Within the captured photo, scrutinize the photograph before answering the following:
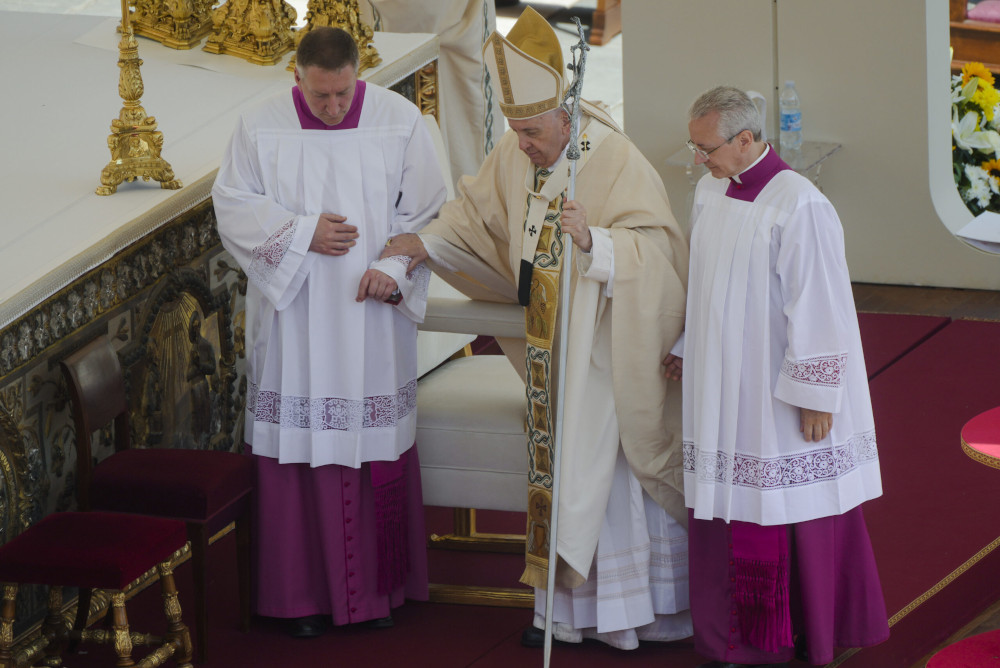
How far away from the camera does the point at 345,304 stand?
174 inches

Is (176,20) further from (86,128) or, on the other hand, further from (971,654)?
(971,654)

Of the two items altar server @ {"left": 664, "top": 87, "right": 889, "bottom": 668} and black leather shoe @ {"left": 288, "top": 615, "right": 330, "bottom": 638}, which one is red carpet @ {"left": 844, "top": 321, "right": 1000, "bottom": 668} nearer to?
altar server @ {"left": 664, "top": 87, "right": 889, "bottom": 668}

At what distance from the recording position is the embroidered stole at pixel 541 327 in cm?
428

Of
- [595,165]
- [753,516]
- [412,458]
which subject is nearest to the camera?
[753,516]

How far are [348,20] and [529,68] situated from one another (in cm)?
198

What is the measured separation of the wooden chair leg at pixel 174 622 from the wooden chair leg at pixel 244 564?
0.28 m

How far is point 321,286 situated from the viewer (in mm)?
4410

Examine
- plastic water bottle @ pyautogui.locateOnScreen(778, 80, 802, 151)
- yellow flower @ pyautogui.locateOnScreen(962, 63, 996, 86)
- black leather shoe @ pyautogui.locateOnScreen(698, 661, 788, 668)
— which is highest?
yellow flower @ pyautogui.locateOnScreen(962, 63, 996, 86)

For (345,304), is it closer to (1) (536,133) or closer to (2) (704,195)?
(1) (536,133)

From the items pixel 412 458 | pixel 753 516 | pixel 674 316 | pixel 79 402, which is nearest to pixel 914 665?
pixel 753 516

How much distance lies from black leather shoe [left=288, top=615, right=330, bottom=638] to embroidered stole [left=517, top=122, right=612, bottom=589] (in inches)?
26.2

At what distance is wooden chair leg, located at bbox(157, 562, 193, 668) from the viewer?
165 inches

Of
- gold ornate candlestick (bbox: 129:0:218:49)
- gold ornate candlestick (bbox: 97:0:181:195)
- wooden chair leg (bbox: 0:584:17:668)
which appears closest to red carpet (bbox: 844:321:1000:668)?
wooden chair leg (bbox: 0:584:17:668)

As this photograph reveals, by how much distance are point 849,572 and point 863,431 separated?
15.6 inches
